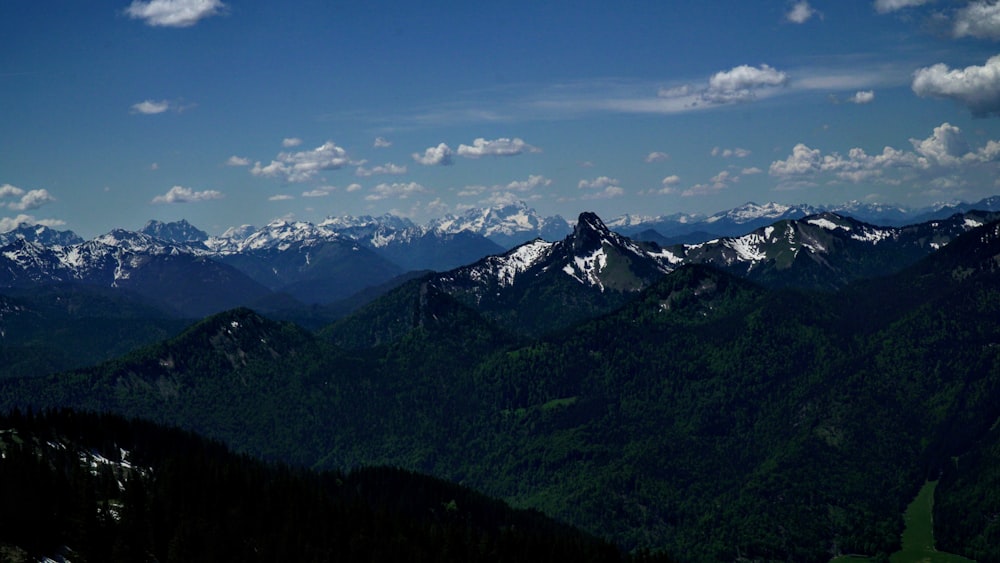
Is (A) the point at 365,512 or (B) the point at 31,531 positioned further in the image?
(A) the point at 365,512

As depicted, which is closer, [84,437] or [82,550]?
[82,550]

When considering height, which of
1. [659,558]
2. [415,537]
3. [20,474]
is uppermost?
[20,474]

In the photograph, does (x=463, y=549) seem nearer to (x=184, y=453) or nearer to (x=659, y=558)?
(x=659, y=558)

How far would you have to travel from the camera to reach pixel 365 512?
172m

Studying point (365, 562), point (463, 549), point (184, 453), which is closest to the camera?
point (365, 562)

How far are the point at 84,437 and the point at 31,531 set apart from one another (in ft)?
191

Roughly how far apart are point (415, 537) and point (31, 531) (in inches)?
2603

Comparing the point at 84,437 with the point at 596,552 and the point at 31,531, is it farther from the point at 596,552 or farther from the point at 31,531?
the point at 596,552

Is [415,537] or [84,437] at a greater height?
[84,437]

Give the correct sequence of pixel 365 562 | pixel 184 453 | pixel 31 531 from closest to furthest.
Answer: pixel 31 531 < pixel 365 562 < pixel 184 453

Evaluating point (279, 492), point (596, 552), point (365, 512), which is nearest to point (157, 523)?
point (279, 492)

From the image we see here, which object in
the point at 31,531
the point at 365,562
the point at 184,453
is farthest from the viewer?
the point at 184,453

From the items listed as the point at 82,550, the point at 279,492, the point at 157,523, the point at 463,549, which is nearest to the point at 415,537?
the point at 463,549

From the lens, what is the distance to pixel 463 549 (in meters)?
163
